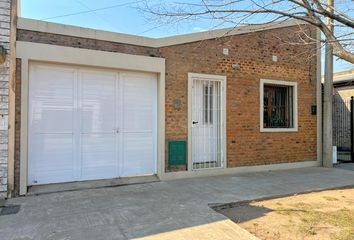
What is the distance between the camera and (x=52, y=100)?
239 inches

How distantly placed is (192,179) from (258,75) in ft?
12.2

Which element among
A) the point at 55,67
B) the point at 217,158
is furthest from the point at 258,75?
the point at 55,67

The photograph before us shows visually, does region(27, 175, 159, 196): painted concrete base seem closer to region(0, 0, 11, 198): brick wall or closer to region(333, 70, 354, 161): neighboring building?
region(0, 0, 11, 198): brick wall

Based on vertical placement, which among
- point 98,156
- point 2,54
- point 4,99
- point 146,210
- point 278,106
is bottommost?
point 146,210

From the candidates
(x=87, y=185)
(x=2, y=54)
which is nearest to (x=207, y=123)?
(x=87, y=185)

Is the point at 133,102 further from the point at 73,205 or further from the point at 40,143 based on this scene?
the point at 73,205

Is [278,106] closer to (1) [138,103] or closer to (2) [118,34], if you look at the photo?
(1) [138,103]

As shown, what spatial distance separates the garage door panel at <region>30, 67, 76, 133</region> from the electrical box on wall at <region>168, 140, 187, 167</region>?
241 cm

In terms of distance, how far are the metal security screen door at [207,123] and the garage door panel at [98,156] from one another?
2158 mm

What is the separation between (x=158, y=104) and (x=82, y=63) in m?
2.00

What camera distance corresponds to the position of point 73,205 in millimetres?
4934

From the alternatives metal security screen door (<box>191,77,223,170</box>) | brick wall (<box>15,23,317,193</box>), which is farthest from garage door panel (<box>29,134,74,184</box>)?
metal security screen door (<box>191,77,223,170</box>)

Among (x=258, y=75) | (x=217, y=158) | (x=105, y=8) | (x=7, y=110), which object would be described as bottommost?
(x=217, y=158)

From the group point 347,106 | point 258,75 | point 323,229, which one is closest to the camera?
point 323,229
